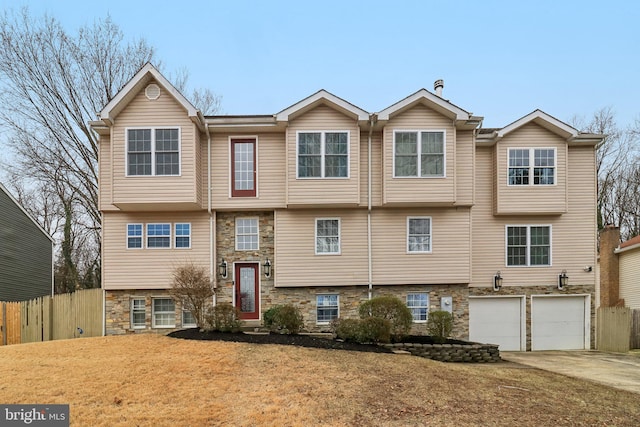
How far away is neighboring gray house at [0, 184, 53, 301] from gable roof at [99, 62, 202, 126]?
7.90m

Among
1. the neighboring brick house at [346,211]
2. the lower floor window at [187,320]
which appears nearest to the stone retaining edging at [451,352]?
the neighboring brick house at [346,211]

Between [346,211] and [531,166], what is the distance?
7.08 metres

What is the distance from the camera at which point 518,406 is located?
6.04 meters

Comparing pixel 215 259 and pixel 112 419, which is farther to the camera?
pixel 215 259

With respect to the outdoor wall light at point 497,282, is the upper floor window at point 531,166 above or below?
above

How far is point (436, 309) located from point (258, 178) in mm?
7963

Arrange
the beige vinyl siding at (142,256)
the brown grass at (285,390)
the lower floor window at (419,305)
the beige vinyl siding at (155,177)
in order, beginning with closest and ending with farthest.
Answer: the brown grass at (285,390)
the beige vinyl siding at (155,177)
the beige vinyl siding at (142,256)
the lower floor window at (419,305)

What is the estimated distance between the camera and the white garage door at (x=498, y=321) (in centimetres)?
1352

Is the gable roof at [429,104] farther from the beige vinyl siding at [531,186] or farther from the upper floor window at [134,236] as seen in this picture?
the upper floor window at [134,236]

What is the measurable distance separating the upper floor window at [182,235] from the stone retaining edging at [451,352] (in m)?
7.62

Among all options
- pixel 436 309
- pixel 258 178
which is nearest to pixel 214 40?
pixel 258 178

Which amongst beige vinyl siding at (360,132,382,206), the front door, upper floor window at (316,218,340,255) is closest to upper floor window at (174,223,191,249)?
the front door

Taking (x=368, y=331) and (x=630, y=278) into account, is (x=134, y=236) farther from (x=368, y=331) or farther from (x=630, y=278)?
(x=630, y=278)

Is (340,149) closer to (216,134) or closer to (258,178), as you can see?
(258,178)
